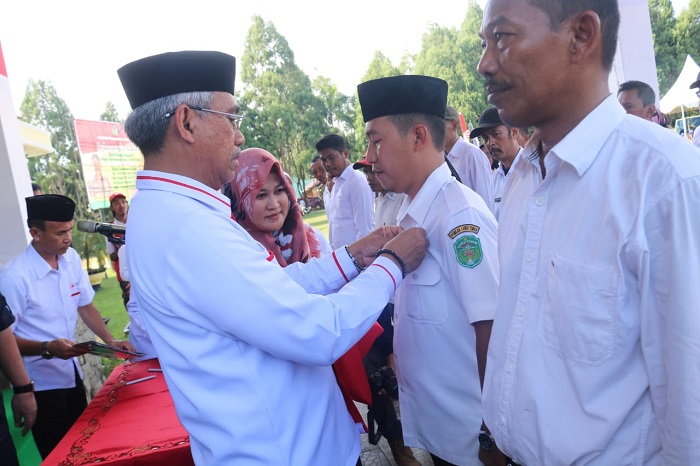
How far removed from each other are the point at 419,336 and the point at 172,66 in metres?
1.37

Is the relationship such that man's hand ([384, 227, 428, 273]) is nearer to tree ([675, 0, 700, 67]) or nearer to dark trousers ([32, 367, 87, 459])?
dark trousers ([32, 367, 87, 459])

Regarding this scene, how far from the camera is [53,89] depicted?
3797 cm

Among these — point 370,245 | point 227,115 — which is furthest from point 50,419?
point 227,115

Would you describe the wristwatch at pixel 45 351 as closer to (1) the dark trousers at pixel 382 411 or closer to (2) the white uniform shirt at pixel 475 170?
(1) the dark trousers at pixel 382 411

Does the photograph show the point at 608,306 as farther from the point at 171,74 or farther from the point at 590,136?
the point at 171,74

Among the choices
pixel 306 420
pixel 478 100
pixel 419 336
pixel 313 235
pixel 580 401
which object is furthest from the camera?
pixel 478 100

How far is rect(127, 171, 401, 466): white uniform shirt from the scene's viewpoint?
126 cm

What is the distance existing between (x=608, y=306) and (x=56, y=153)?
3842 centimetres

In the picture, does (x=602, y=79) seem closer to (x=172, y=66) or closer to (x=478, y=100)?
(x=172, y=66)

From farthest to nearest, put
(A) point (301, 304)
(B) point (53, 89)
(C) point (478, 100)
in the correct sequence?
(B) point (53, 89) → (C) point (478, 100) → (A) point (301, 304)

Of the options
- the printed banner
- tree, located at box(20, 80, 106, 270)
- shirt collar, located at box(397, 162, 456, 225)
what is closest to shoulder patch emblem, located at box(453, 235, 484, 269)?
shirt collar, located at box(397, 162, 456, 225)

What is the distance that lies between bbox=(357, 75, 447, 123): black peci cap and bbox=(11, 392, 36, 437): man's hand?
267 centimetres

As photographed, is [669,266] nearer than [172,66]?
Yes

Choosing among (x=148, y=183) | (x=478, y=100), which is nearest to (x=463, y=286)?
(x=148, y=183)
